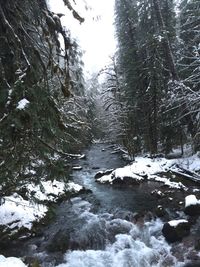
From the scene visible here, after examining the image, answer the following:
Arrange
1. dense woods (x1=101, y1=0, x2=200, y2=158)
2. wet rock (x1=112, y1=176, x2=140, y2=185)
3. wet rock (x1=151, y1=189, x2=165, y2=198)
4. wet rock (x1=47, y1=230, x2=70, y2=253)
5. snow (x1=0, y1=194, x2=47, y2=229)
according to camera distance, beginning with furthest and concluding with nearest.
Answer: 1. dense woods (x1=101, y1=0, x2=200, y2=158)
2. wet rock (x1=112, y1=176, x2=140, y2=185)
3. wet rock (x1=151, y1=189, x2=165, y2=198)
4. snow (x1=0, y1=194, x2=47, y2=229)
5. wet rock (x1=47, y1=230, x2=70, y2=253)

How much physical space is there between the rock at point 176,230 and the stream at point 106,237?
0.23 meters

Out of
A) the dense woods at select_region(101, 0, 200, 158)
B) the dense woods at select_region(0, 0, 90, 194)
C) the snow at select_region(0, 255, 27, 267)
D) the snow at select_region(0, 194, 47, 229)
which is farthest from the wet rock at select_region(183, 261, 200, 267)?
the dense woods at select_region(101, 0, 200, 158)

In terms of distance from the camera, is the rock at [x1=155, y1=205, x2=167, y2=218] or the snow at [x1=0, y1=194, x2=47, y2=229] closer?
the snow at [x1=0, y1=194, x2=47, y2=229]

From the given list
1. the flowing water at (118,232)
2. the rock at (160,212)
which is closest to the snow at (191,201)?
the rock at (160,212)

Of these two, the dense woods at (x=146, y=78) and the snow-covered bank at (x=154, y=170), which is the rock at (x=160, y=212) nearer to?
the snow-covered bank at (x=154, y=170)

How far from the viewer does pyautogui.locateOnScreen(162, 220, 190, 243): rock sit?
9406 millimetres

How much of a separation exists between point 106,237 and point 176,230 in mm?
2272

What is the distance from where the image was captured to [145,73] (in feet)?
70.8

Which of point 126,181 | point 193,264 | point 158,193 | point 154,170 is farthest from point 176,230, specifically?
point 154,170

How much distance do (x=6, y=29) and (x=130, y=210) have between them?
982 cm

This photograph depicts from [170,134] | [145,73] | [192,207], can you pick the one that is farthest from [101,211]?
[145,73]

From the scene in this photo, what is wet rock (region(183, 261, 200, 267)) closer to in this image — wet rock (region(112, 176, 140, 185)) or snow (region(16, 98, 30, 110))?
snow (region(16, 98, 30, 110))

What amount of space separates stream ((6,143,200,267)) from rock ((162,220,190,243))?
23cm

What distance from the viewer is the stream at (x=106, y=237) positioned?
8.70 meters
